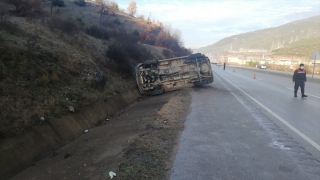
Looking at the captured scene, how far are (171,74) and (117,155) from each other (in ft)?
38.9

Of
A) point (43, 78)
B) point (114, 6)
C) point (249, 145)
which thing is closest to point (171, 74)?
point (43, 78)

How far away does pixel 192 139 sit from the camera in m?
7.23

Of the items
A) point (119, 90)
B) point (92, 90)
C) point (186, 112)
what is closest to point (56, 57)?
point (92, 90)

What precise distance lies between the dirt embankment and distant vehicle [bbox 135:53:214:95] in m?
7.51

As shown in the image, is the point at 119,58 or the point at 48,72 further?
the point at 119,58

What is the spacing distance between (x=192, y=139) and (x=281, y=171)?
7.76ft

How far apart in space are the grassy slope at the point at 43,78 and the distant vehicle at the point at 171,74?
1.36 metres

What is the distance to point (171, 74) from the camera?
1833cm

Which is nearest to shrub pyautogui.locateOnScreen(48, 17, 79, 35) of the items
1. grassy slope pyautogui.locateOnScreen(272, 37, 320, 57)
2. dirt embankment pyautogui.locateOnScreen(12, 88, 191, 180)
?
dirt embankment pyautogui.locateOnScreen(12, 88, 191, 180)

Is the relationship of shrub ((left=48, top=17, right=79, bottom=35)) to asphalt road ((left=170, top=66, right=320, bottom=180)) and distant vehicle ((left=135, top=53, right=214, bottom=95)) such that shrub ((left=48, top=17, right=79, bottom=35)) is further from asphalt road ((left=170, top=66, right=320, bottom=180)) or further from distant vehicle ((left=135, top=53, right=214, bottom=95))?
asphalt road ((left=170, top=66, right=320, bottom=180))

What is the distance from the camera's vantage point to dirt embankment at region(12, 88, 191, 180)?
5.48m

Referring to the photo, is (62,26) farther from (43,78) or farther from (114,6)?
(114,6)

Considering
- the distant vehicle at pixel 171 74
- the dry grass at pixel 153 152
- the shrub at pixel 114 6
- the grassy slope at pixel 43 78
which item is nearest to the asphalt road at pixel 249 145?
the dry grass at pixel 153 152

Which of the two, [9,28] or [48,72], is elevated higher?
[9,28]
